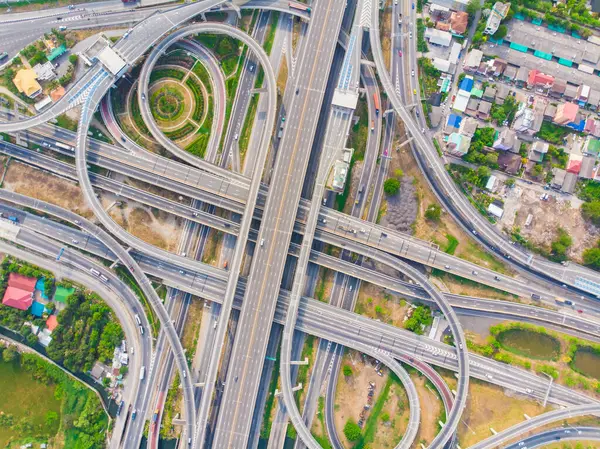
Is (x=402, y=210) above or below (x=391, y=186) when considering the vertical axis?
below

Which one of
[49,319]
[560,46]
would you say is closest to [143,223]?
[49,319]

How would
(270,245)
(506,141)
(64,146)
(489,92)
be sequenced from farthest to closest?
(489,92) → (506,141) → (64,146) → (270,245)

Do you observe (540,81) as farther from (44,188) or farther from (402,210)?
(44,188)

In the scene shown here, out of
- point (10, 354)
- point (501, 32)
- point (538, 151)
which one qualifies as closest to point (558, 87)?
point (538, 151)

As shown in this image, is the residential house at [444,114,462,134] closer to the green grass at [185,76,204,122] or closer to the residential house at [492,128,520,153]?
the residential house at [492,128,520,153]

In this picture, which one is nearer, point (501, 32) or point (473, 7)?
point (473, 7)
